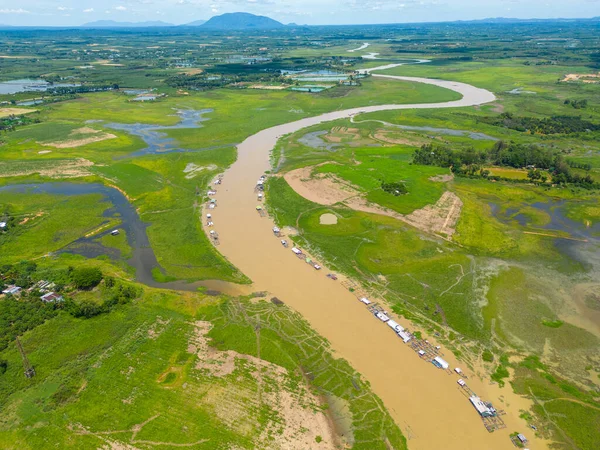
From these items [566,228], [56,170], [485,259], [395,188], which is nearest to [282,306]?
[485,259]

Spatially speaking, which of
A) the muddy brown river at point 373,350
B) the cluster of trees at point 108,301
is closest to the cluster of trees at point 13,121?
the muddy brown river at point 373,350

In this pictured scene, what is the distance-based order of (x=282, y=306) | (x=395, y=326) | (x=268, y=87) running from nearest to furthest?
(x=395, y=326), (x=282, y=306), (x=268, y=87)

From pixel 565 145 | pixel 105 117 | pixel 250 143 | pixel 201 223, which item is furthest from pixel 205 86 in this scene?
pixel 565 145

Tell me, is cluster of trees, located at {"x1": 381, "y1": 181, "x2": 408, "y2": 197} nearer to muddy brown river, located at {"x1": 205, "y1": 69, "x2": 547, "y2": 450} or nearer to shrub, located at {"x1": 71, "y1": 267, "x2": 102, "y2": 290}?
muddy brown river, located at {"x1": 205, "y1": 69, "x2": 547, "y2": 450}

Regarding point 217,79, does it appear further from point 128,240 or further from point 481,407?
point 481,407

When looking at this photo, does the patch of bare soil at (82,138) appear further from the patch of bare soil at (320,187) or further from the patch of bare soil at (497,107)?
the patch of bare soil at (497,107)

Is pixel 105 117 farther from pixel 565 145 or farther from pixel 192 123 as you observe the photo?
pixel 565 145
